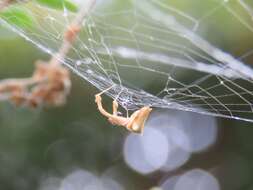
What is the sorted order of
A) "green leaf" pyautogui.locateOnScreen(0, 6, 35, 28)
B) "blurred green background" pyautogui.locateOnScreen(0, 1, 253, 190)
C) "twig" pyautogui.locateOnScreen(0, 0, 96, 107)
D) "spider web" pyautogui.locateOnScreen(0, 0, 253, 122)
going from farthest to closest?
"blurred green background" pyautogui.locateOnScreen(0, 1, 253, 190) → "spider web" pyautogui.locateOnScreen(0, 0, 253, 122) → "green leaf" pyautogui.locateOnScreen(0, 6, 35, 28) → "twig" pyautogui.locateOnScreen(0, 0, 96, 107)

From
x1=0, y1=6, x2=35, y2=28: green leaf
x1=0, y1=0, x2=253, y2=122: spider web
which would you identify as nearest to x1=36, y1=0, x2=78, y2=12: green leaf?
x1=0, y1=6, x2=35, y2=28: green leaf

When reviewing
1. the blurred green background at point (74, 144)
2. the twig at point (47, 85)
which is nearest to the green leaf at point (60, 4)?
the twig at point (47, 85)

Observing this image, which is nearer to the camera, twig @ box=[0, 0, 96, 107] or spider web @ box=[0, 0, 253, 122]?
twig @ box=[0, 0, 96, 107]

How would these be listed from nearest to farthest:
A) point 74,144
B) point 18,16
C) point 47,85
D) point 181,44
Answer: point 47,85 < point 18,16 < point 181,44 < point 74,144

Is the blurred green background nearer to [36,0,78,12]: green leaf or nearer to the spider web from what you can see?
the spider web

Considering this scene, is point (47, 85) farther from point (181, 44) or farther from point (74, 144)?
point (74, 144)

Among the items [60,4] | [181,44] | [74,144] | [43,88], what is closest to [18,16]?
[60,4]
